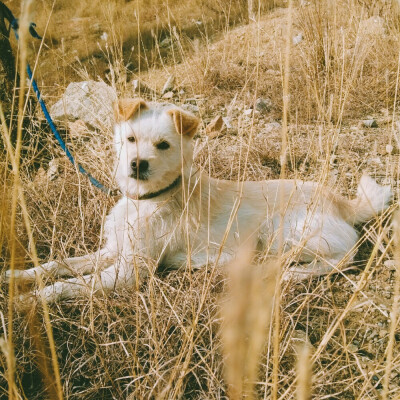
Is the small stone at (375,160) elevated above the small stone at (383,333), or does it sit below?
above

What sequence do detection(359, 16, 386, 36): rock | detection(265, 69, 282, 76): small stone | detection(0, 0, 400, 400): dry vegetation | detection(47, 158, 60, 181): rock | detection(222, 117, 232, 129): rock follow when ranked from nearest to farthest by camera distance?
detection(0, 0, 400, 400): dry vegetation
detection(47, 158, 60, 181): rock
detection(222, 117, 232, 129): rock
detection(359, 16, 386, 36): rock
detection(265, 69, 282, 76): small stone

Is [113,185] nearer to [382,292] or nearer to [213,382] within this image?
[213,382]

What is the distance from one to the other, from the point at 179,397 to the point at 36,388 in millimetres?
661

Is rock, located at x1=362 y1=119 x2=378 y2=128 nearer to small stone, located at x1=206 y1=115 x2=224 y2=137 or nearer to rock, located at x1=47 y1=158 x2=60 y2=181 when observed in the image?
small stone, located at x1=206 y1=115 x2=224 y2=137

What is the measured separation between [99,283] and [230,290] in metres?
0.84

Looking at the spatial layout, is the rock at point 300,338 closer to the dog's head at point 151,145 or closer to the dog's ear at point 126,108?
the dog's head at point 151,145

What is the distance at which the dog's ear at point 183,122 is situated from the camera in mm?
2242

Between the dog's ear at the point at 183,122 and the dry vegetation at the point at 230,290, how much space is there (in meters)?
0.22

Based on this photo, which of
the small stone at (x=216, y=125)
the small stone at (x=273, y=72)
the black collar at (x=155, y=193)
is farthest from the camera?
the small stone at (x=273, y=72)

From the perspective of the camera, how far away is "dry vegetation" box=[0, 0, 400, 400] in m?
1.17

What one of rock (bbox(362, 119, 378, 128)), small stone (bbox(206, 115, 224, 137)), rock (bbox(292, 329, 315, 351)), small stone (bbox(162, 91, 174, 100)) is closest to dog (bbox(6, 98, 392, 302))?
rock (bbox(292, 329, 315, 351))

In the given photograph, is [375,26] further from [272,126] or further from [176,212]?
[176,212]

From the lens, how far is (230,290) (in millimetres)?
1440

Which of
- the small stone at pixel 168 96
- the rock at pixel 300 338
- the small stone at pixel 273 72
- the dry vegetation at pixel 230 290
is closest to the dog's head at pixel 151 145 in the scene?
the dry vegetation at pixel 230 290
